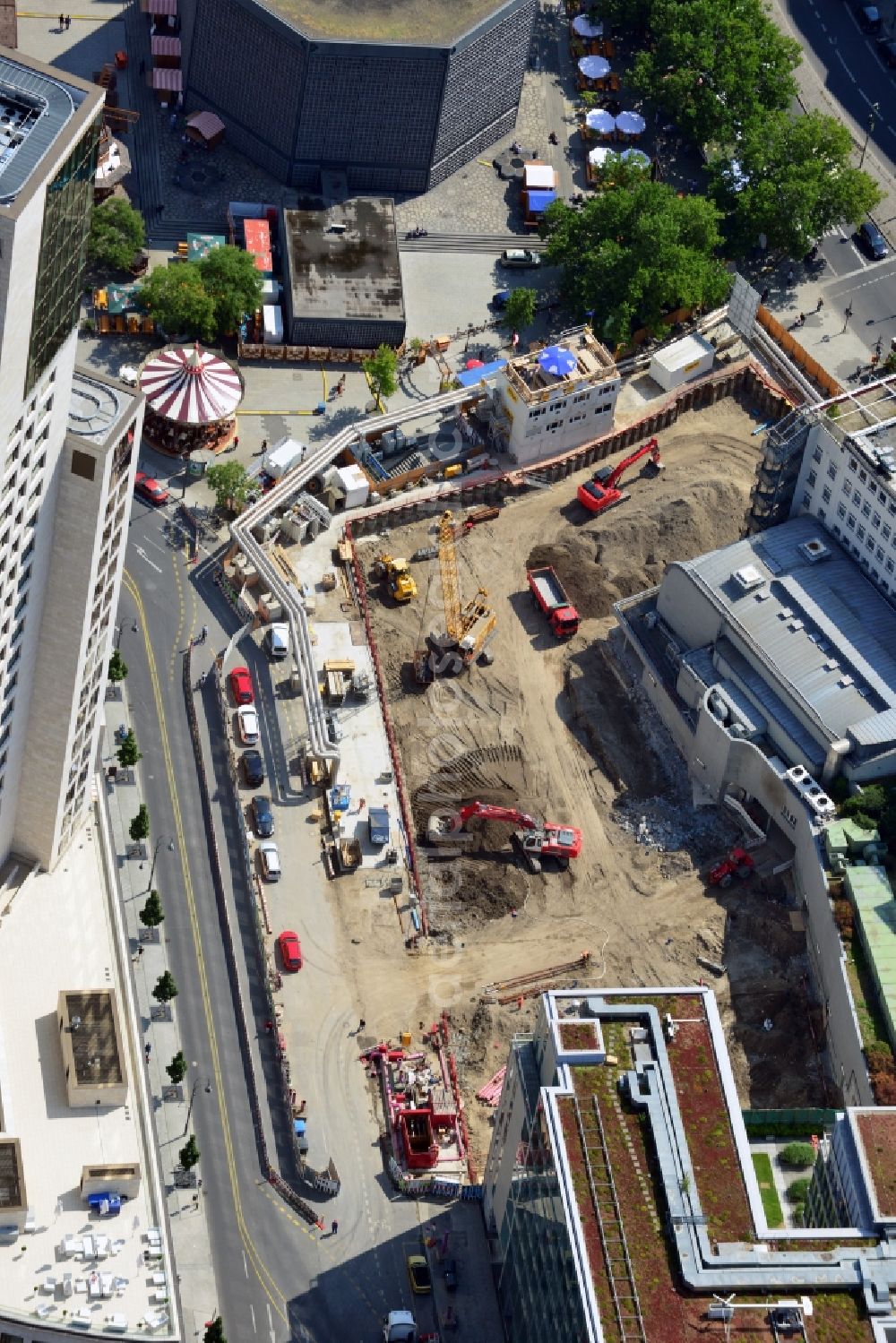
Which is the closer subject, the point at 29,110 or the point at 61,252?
the point at 29,110

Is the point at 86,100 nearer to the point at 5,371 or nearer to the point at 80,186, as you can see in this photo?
the point at 80,186

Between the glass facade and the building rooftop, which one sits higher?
the building rooftop

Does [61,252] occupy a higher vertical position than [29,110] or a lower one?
lower

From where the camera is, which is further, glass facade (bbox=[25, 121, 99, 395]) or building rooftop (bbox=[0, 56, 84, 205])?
glass facade (bbox=[25, 121, 99, 395])

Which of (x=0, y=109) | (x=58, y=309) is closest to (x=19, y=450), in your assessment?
(x=58, y=309)
